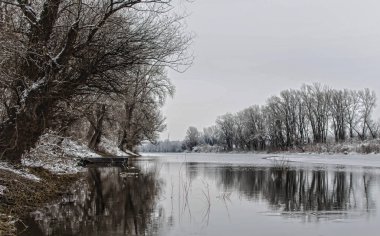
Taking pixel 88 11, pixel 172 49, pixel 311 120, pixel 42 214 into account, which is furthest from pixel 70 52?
pixel 311 120

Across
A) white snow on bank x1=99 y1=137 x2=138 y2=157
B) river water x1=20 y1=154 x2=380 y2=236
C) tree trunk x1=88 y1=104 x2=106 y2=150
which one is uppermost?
tree trunk x1=88 y1=104 x2=106 y2=150

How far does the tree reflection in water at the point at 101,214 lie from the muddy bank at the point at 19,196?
34 cm

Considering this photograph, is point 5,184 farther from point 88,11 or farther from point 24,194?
point 88,11

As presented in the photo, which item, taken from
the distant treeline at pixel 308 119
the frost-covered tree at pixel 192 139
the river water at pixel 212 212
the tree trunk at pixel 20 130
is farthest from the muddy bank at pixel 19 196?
the frost-covered tree at pixel 192 139

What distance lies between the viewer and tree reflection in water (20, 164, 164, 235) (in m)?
8.57

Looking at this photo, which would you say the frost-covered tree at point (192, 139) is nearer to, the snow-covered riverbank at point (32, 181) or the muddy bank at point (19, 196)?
the snow-covered riverbank at point (32, 181)

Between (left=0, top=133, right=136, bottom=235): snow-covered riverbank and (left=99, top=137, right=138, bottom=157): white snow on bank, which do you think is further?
(left=99, top=137, right=138, bottom=157): white snow on bank

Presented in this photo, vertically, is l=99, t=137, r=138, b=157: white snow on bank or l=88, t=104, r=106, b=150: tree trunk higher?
l=88, t=104, r=106, b=150: tree trunk

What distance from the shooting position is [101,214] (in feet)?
34.5

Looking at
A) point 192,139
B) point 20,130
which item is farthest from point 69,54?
point 192,139

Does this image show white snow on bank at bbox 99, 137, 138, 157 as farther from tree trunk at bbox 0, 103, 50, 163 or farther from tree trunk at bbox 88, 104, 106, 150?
tree trunk at bbox 0, 103, 50, 163

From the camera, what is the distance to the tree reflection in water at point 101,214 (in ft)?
28.1

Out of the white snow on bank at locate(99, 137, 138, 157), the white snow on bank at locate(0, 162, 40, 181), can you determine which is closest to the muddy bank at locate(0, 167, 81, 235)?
the white snow on bank at locate(0, 162, 40, 181)

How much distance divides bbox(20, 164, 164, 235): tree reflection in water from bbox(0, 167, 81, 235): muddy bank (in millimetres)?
340
